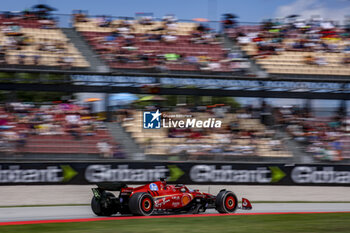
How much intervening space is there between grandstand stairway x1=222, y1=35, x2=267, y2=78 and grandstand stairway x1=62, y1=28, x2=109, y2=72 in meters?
6.28

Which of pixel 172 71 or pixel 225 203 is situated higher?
pixel 172 71

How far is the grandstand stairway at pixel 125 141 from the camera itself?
1958 centimetres

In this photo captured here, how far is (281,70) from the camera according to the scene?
2364 centimetres

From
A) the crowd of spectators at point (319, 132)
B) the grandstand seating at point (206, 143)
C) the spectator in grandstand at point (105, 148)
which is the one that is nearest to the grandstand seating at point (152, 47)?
the grandstand seating at point (206, 143)

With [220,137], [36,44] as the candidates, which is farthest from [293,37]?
[36,44]

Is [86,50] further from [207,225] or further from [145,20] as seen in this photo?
[207,225]

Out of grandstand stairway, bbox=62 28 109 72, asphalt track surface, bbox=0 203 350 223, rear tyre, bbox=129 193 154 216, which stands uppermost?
grandstand stairway, bbox=62 28 109 72

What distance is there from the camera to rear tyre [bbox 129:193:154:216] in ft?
41.6

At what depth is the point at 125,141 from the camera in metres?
20.0

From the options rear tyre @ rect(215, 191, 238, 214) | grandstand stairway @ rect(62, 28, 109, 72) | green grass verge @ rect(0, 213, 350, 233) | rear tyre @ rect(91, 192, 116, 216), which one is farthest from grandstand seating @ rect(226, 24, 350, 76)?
rear tyre @ rect(91, 192, 116, 216)

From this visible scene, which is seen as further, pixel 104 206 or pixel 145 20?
pixel 145 20

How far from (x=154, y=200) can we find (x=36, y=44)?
1126 centimetres

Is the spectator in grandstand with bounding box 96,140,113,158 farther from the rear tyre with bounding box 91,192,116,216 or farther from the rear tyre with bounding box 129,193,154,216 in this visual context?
the rear tyre with bounding box 129,193,154,216

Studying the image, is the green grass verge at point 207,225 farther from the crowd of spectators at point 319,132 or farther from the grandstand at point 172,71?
the crowd of spectators at point 319,132
